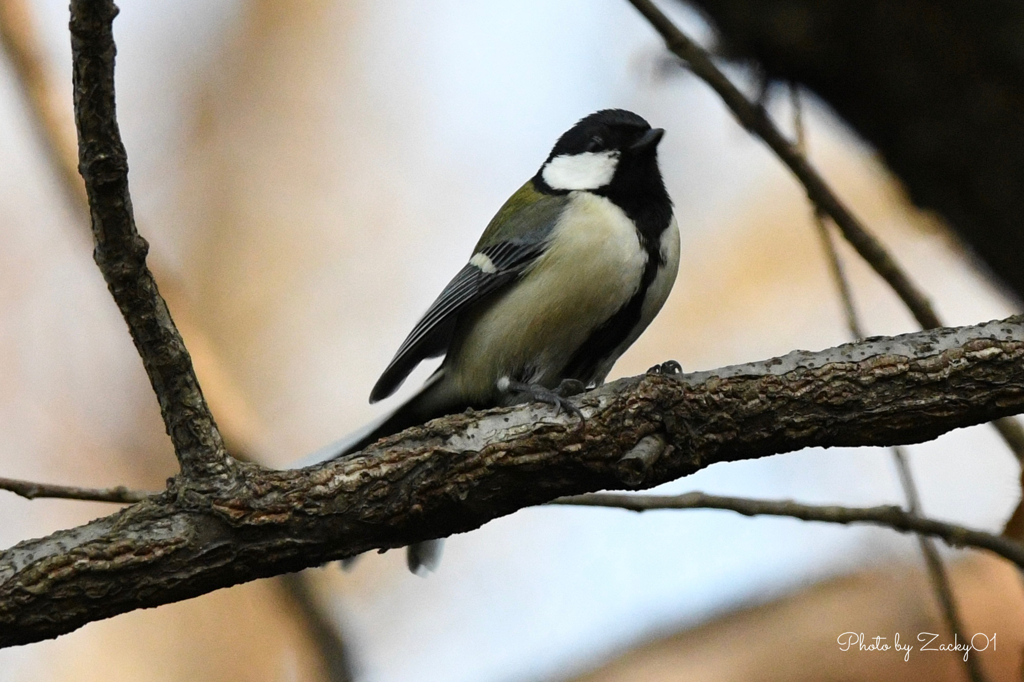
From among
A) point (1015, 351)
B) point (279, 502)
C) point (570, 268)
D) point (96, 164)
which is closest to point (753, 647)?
point (570, 268)

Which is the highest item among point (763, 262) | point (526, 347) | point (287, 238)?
point (287, 238)

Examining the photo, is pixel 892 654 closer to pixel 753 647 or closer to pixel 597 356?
pixel 753 647

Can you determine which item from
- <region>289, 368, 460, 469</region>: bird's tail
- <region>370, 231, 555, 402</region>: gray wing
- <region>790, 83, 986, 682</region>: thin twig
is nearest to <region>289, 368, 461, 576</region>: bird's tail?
<region>289, 368, 460, 469</region>: bird's tail

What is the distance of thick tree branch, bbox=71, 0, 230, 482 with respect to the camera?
1.94m

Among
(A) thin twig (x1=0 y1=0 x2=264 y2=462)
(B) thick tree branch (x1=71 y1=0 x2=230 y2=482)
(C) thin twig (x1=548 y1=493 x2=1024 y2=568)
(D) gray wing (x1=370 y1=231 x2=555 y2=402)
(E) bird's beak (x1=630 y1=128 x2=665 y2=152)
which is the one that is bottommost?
(C) thin twig (x1=548 y1=493 x2=1024 y2=568)

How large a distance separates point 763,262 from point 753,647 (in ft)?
9.84

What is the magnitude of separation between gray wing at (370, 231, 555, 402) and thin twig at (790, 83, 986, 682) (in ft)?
2.96

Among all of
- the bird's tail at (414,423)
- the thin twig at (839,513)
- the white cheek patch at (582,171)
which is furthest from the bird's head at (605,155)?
the thin twig at (839,513)

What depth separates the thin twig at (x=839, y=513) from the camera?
2.55 m

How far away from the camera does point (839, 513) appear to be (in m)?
2.74

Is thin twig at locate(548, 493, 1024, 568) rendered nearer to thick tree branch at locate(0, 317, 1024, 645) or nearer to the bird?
thick tree branch at locate(0, 317, 1024, 645)

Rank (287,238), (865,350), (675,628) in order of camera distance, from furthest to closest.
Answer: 1. (287,238)
2. (675,628)
3. (865,350)

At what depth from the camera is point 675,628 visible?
463cm

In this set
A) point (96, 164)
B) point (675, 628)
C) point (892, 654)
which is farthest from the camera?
point (675, 628)
